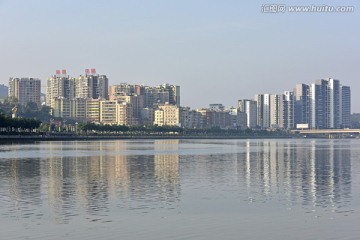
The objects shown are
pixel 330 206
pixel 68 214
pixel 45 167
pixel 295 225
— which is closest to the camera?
pixel 295 225

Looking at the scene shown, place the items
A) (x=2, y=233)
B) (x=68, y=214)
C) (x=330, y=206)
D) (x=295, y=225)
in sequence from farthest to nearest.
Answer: (x=330, y=206), (x=68, y=214), (x=295, y=225), (x=2, y=233)

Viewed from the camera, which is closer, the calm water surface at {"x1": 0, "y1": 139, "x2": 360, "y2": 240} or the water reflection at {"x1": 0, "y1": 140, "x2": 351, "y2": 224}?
the calm water surface at {"x1": 0, "y1": 139, "x2": 360, "y2": 240}

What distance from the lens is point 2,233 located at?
16.9 metres

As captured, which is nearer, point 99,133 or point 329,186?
point 329,186

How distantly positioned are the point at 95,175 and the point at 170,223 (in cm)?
1701

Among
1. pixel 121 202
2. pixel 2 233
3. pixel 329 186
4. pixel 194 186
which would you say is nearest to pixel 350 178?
pixel 329 186

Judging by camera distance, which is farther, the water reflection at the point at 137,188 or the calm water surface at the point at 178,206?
the water reflection at the point at 137,188

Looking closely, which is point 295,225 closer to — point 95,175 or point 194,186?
point 194,186

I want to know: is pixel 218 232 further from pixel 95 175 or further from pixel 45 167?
pixel 45 167

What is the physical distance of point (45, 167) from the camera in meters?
41.8

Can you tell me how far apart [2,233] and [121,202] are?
6475 millimetres

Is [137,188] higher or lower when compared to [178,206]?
higher

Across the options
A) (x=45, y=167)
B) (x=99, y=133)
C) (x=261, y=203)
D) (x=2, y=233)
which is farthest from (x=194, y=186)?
(x=99, y=133)

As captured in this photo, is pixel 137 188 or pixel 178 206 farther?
pixel 137 188
